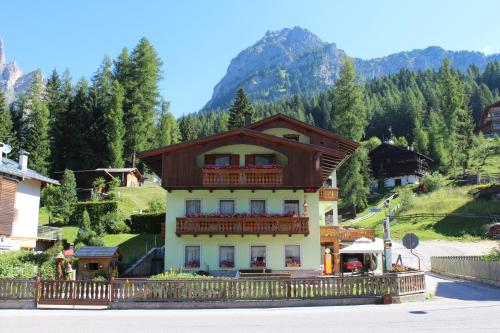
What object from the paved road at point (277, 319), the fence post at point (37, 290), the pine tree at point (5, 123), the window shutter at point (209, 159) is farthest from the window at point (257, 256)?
the pine tree at point (5, 123)

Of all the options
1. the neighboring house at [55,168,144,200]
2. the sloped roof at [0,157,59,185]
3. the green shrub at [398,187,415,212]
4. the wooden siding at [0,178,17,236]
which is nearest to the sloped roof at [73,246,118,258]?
the wooden siding at [0,178,17,236]

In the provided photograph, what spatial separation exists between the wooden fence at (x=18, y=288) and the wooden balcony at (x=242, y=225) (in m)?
10.8

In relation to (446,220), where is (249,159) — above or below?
above

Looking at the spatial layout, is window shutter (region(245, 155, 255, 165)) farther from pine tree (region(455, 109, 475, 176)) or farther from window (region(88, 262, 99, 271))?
pine tree (region(455, 109, 475, 176))

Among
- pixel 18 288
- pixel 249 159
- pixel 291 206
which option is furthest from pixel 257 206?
pixel 18 288

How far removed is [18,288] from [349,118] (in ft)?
173

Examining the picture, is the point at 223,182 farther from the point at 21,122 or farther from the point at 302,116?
the point at 302,116

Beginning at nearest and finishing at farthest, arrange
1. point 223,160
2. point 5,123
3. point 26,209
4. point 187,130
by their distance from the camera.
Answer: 1. point 223,160
2. point 26,209
3. point 5,123
4. point 187,130

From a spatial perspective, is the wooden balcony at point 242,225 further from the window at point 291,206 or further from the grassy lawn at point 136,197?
the grassy lawn at point 136,197

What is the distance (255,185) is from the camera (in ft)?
95.9

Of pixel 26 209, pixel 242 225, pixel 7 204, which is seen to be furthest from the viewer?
pixel 26 209

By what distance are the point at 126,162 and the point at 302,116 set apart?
67167 mm

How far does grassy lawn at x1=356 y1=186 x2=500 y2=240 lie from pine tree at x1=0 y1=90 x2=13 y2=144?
5088cm

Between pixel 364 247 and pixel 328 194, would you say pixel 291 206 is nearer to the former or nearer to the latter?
pixel 364 247
